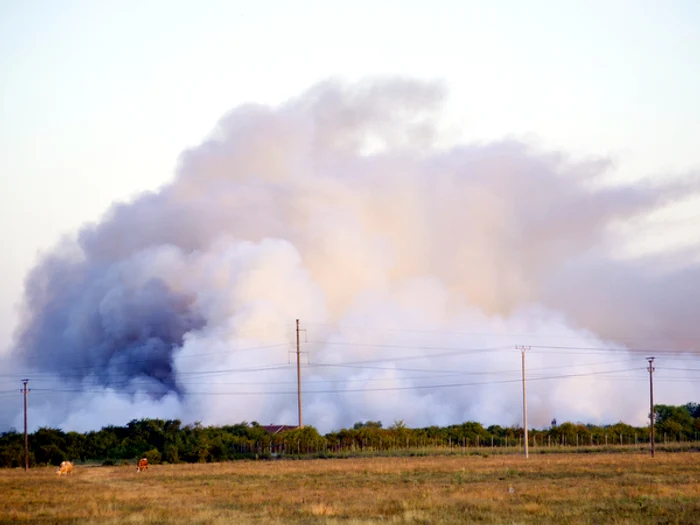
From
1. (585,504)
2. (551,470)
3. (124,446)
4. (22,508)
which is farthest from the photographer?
(124,446)

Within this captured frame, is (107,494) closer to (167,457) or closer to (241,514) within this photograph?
(241,514)

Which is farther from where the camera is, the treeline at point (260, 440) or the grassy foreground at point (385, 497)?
the treeline at point (260, 440)

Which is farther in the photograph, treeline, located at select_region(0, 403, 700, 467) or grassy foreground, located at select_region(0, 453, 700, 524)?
treeline, located at select_region(0, 403, 700, 467)

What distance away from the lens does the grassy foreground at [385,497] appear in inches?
1226

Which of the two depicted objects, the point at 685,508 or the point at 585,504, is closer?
the point at 685,508

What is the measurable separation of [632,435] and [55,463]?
83445 millimetres

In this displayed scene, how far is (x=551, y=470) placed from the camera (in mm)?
55844

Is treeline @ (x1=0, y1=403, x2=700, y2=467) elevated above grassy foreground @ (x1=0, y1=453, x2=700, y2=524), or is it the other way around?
grassy foreground @ (x1=0, y1=453, x2=700, y2=524)

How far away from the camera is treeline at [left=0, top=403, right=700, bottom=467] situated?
99750 millimetres

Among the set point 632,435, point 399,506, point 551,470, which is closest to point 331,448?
point 632,435

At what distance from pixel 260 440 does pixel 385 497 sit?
Answer: 7810 centimetres

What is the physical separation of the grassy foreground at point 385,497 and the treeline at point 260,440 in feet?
131

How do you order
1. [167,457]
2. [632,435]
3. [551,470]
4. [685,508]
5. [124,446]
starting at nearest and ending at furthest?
1. [685,508]
2. [551,470]
3. [167,457]
4. [124,446]
5. [632,435]

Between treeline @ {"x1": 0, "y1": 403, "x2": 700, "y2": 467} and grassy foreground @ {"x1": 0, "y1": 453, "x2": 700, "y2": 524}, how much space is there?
40.0 metres
